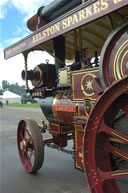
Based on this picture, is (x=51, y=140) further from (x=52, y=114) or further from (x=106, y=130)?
(x=106, y=130)

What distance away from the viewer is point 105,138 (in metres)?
1.79

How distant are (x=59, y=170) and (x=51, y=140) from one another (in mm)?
551

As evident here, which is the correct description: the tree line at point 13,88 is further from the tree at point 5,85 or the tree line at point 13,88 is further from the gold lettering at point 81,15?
the gold lettering at point 81,15

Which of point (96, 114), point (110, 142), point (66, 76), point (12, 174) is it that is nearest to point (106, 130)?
point (96, 114)

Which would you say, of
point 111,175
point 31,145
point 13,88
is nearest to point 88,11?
point 111,175

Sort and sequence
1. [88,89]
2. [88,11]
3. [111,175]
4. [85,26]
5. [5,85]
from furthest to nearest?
1. [5,85]
2. [85,26]
3. [88,89]
4. [88,11]
5. [111,175]

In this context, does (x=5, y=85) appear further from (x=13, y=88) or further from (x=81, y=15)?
(x=81, y=15)

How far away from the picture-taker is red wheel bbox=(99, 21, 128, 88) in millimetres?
1818

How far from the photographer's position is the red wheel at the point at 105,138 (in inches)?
62.2

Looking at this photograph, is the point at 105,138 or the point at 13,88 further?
the point at 13,88

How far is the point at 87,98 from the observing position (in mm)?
2422

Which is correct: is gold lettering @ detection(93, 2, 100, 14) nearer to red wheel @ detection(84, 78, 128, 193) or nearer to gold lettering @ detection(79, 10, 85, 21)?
gold lettering @ detection(79, 10, 85, 21)

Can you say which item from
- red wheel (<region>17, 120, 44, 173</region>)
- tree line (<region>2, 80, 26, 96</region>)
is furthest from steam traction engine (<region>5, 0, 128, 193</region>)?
tree line (<region>2, 80, 26, 96</region>)

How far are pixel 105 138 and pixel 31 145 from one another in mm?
1801
